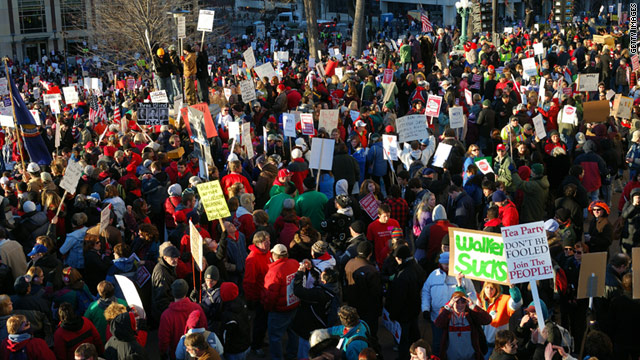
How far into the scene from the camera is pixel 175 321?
7078 millimetres

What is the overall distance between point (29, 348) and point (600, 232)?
21.4 ft

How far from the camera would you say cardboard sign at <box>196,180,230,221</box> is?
29.1 ft

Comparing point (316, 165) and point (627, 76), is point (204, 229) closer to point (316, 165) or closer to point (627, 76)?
point (316, 165)

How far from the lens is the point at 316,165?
1169cm

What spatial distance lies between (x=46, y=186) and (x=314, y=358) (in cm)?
631

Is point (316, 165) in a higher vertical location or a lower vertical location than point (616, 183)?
higher

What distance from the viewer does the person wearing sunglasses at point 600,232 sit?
Result: 29.3 feet

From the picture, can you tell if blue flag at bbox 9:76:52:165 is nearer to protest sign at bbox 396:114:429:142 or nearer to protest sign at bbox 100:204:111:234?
protest sign at bbox 100:204:111:234

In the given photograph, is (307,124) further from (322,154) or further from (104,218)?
(104,218)

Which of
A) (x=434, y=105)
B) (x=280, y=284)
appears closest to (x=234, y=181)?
(x=280, y=284)

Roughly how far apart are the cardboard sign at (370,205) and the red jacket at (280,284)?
227 centimetres

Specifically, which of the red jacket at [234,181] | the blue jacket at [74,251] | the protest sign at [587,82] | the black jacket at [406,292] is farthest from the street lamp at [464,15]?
the black jacket at [406,292]

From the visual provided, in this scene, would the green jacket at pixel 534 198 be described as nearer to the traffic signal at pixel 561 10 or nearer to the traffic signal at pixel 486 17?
the traffic signal at pixel 486 17

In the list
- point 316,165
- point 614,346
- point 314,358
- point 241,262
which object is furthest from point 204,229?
point 614,346
